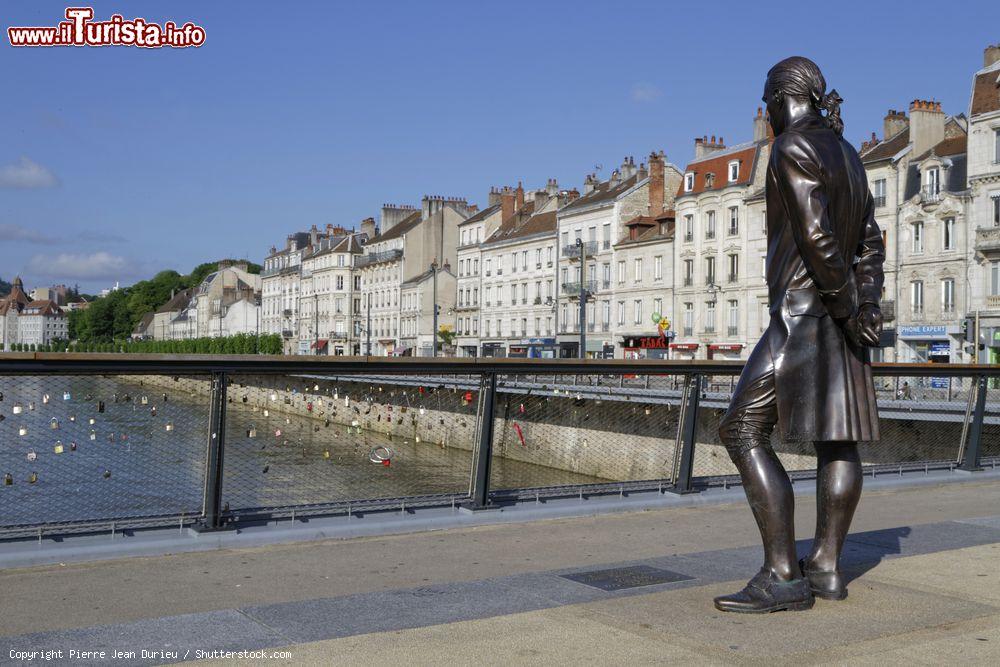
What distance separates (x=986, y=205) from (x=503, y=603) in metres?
45.6

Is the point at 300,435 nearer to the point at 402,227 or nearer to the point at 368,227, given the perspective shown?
the point at 402,227

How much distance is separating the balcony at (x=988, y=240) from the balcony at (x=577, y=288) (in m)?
28.1

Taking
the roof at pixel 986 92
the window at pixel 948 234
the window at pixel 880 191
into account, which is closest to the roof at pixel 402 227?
the window at pixel 880 191

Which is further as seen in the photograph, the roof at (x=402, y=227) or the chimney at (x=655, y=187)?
the roof at (x=402, y=227)

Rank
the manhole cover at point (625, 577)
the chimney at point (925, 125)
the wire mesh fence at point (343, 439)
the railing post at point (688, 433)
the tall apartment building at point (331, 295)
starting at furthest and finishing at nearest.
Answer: the tall apartment building at point (331, 295), the chimney at point (925, 125), the railing post at point (688, 433), the wire mesh fence at point (343, 439), the manhole cover at point (625, 577)

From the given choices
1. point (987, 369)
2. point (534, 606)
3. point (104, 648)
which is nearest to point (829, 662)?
point (534, 606)

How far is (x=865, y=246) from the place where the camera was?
18.2 ft

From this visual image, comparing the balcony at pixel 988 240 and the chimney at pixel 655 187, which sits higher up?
the chimney at pixel 655 187

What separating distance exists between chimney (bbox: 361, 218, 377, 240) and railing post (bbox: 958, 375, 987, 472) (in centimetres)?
10555

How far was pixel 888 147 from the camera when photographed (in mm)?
51781

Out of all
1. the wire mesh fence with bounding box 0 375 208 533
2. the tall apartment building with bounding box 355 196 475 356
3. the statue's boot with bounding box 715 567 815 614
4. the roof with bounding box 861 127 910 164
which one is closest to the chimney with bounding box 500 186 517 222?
the tall apartment building with bounding box 355 196 475 356

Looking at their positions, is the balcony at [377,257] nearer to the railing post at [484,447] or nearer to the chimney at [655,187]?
the chimney at [655,187]

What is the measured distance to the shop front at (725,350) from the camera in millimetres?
58062

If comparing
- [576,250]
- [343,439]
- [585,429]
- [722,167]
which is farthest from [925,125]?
[343,439]
